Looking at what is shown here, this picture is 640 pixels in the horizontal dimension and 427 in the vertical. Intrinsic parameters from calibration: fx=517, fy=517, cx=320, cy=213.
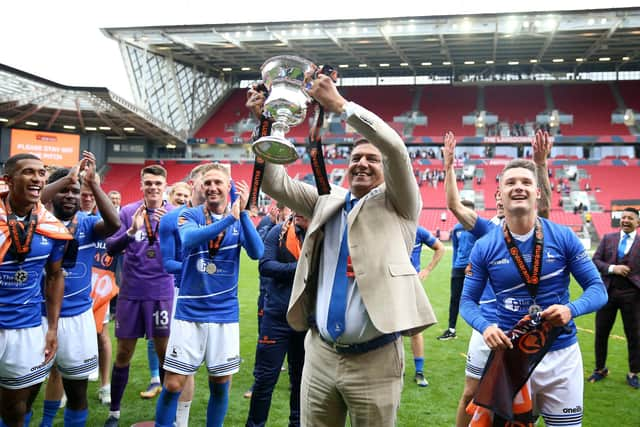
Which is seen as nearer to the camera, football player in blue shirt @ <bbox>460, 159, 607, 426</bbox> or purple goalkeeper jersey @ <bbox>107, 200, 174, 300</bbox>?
football player in blue shirt @ <bbox>460, 159, 607, 426</bbox>

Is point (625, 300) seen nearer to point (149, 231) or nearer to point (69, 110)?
point (149, 231)

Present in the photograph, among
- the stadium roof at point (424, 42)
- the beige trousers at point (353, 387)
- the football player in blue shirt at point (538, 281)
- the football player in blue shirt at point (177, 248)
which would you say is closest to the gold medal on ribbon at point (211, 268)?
the football player in blue shirt at point (177, 248)

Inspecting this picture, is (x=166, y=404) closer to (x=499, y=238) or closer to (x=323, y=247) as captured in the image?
(x=323, y=247)

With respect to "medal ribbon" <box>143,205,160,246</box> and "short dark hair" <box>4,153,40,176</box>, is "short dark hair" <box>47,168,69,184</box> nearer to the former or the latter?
"medal ribbon" <box>143,205,160,246</box>

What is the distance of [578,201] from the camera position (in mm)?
30047

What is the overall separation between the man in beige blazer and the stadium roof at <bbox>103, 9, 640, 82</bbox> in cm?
2854

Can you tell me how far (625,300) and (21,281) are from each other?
229 inches

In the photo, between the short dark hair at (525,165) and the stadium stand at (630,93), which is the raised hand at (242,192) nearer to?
the short dark hair at (525,165)

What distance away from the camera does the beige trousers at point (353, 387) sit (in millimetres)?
2328

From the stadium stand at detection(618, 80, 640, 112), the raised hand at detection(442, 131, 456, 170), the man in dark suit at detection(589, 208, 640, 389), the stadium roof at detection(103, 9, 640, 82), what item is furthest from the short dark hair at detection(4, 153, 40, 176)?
the stadium stand at detection(618, 80, 640, 112)

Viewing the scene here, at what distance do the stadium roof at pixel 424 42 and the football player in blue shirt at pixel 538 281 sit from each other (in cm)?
2789

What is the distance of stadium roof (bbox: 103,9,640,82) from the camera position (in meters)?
28.5

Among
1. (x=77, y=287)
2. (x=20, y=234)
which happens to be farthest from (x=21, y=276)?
(x=77, y=287)

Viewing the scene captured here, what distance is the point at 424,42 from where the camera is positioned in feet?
107
